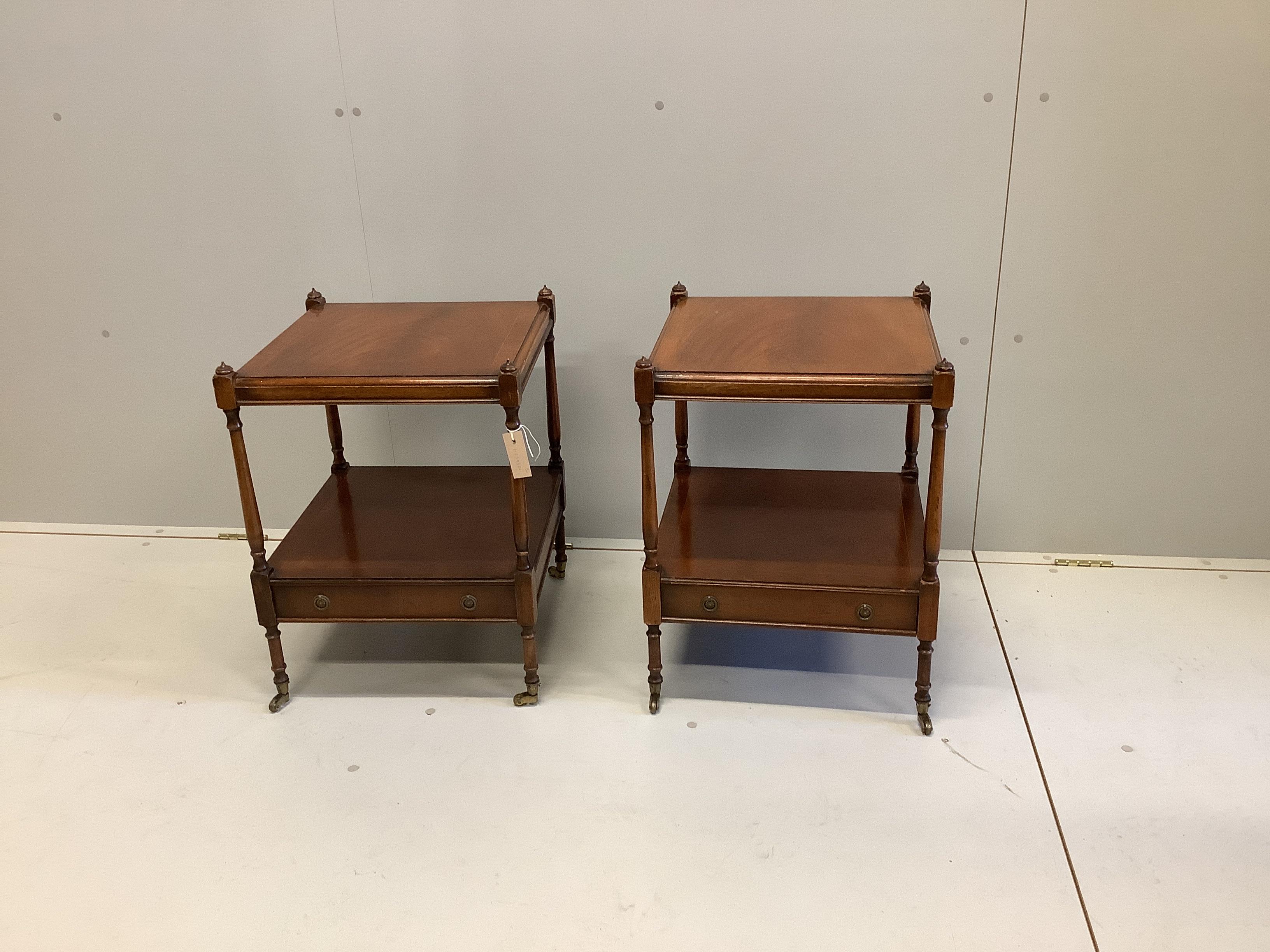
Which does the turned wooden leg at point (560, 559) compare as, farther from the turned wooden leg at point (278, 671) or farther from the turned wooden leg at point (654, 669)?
the turned wooden leg at point (278, 671)

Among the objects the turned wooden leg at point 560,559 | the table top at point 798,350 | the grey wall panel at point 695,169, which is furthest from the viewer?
the turned wooden leg at point 560,559

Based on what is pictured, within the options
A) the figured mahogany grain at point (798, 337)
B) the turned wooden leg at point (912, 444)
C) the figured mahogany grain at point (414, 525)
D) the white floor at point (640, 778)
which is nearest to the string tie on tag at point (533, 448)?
the figured mahogany grain at point (414, 525)

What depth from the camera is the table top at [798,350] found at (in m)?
1.91

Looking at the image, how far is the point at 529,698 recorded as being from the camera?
228cm

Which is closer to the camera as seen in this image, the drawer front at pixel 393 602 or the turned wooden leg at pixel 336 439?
the drawer front at pixel 393 602

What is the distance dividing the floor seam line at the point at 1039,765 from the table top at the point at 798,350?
0.73 metres

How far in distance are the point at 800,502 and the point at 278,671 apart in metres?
1.19

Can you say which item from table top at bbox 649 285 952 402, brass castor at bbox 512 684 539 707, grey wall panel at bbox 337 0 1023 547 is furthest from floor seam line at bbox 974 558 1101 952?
brass castor at bbox 512 684 539 707

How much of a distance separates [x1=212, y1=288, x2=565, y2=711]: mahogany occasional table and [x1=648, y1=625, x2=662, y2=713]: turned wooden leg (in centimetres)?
24

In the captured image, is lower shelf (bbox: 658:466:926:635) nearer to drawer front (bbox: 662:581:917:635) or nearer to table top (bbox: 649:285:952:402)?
drawer front (bbox: 662:581:917:635)

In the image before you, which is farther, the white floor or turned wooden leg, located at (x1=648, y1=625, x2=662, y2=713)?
turned wooden leg, located at (x1=648, y1=625, x2=662, y2=713)

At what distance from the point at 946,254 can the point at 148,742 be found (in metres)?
2.04

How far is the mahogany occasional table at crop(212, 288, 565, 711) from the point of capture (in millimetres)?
2029

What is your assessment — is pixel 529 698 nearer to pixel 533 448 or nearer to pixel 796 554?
pixel 796 554
